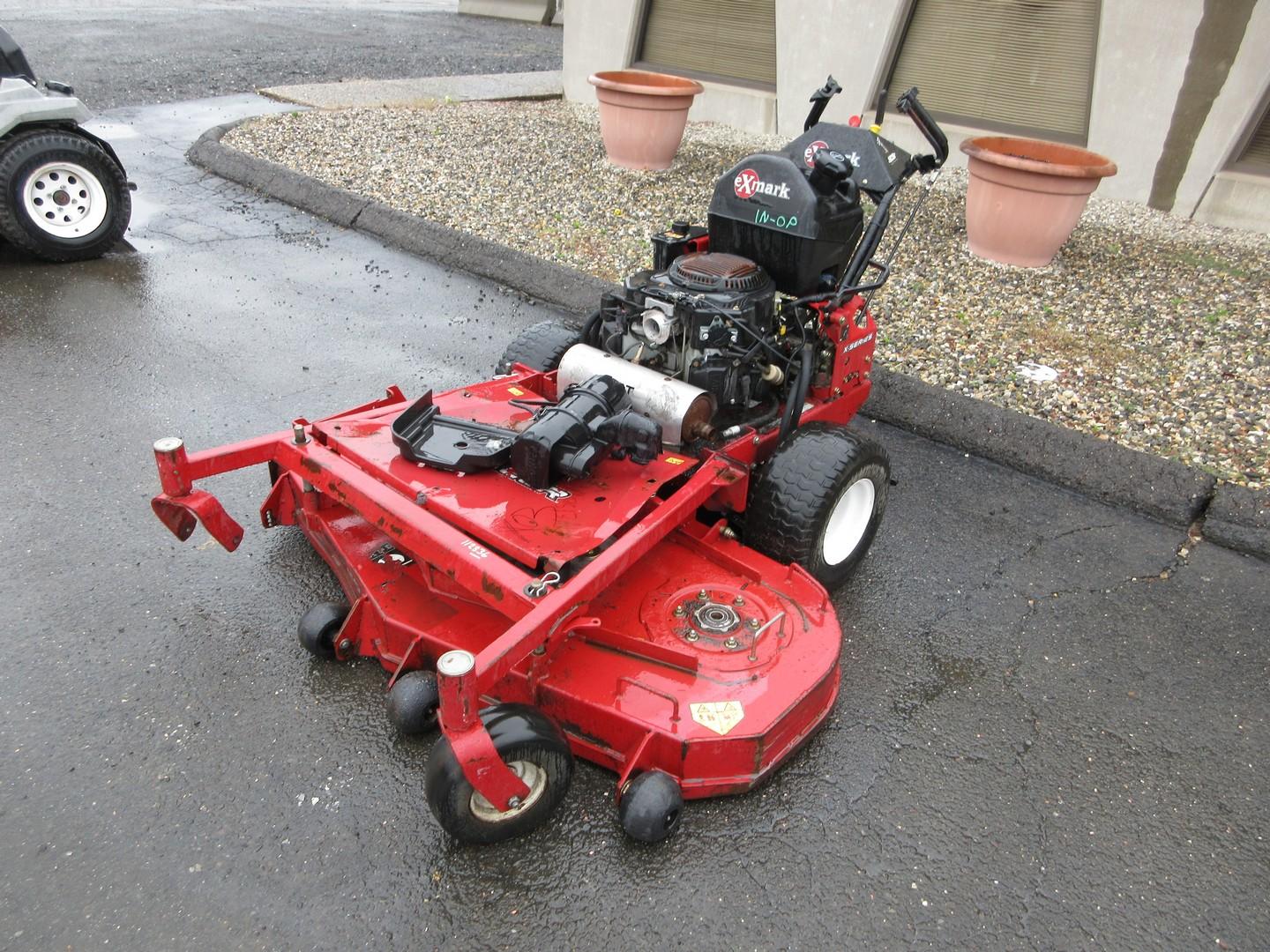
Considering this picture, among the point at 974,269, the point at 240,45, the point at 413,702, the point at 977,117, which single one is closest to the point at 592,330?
the point at 413,702

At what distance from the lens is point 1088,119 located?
7605mm

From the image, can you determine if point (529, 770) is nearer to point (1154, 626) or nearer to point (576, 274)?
point (1154, 626)

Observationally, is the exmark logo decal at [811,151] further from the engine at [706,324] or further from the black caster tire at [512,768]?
the black caster tire at [512,768]

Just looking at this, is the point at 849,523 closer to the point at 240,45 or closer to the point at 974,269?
the point at 974,269

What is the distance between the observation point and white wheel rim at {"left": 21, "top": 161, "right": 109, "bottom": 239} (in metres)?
5.84

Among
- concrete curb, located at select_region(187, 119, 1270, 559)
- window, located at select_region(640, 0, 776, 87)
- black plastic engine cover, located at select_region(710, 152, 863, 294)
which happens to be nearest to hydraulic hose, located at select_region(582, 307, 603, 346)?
black plastic engine cover, located at select_region(710, 152, 863, 294)

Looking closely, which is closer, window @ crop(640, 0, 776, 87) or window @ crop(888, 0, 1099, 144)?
window @ crop(888, 0, 1099, 144)

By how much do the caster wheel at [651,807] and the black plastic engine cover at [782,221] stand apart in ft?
6.55

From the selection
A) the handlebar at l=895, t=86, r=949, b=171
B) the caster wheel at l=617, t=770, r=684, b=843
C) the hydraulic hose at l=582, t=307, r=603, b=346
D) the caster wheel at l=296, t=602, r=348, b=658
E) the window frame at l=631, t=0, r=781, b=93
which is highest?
the handlebar at l=895, t=86, r=949, b=171

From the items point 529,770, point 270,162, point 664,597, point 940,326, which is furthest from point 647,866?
point 270,162

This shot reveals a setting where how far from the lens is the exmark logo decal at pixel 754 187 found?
339 centimetres

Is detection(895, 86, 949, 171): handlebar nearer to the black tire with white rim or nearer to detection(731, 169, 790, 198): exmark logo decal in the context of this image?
detection(731, 169, 790, 198): exmark logo decal

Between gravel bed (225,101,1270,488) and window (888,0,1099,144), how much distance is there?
0.67 metres

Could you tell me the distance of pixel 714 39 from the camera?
31.6 ft
